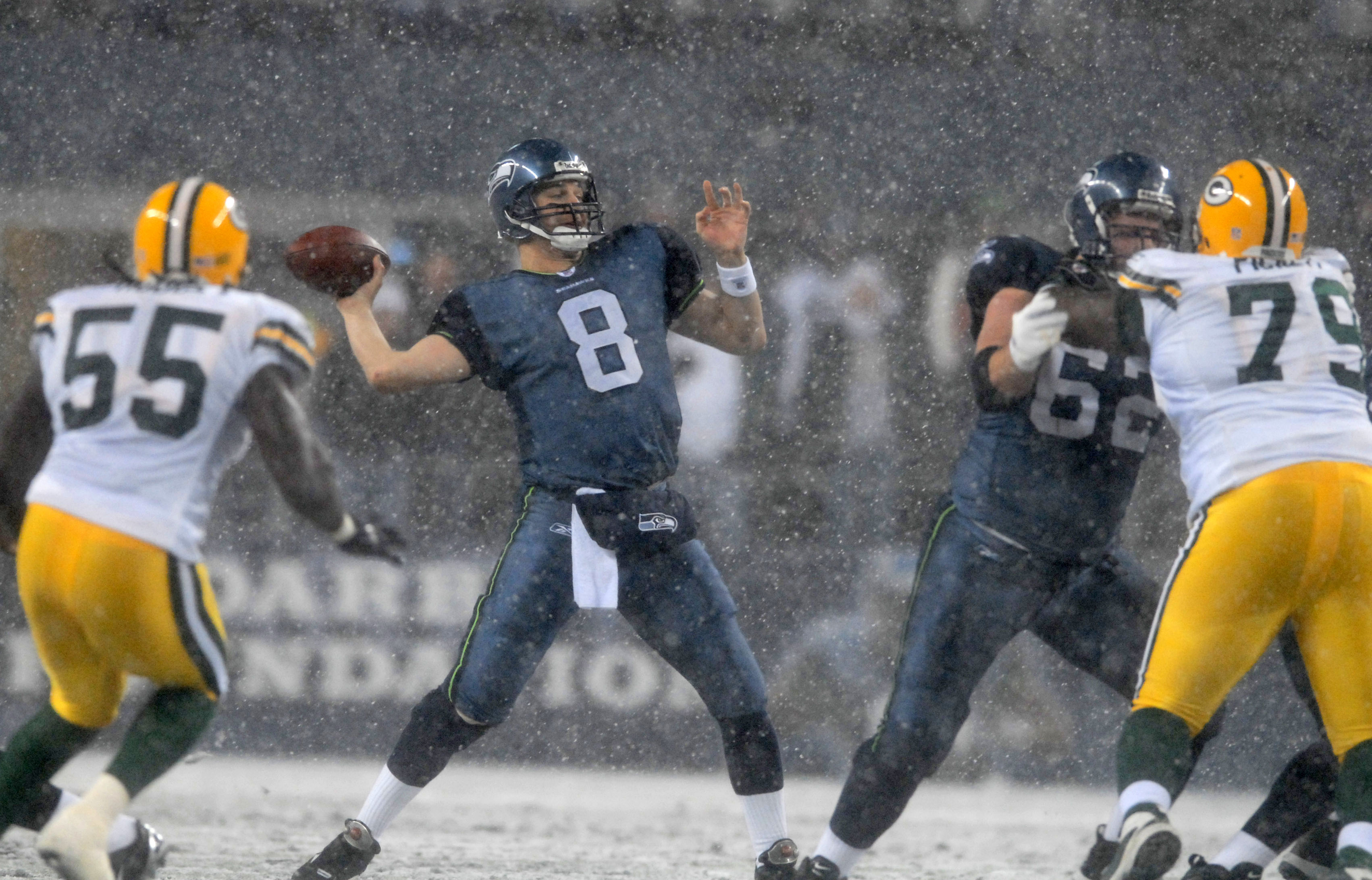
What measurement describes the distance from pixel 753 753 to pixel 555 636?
534 millimetres

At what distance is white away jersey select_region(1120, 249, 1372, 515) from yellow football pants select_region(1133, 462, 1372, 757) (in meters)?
0.05

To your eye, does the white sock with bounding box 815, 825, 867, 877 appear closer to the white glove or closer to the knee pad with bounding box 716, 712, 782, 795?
the knee pad with bounding box 716, 712, 782, 795

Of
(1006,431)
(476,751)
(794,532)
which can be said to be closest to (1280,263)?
(1006,431)

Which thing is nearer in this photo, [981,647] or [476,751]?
[981,647]

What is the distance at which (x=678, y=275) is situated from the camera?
144 inches

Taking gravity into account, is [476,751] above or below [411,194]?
below

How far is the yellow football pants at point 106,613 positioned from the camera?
255cm

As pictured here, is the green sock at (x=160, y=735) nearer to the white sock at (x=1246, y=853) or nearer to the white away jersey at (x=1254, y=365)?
the white away jersey at (x=1254, y=365)

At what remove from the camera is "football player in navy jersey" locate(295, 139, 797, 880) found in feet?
11.1

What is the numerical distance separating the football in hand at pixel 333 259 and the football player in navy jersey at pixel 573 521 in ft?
0.12

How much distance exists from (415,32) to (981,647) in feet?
13.9

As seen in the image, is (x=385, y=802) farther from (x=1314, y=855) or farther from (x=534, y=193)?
(x=1314, y=855)

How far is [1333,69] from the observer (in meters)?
6.49

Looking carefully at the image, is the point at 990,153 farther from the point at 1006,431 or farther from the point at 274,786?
the point at 274,786
